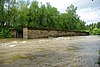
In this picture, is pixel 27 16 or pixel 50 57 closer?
pixel 50 57

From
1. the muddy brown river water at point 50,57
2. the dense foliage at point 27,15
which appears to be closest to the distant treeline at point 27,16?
the dense foliage at point 27,15

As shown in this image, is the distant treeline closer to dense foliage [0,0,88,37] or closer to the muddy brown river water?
dense foliage [0,0,88,37]

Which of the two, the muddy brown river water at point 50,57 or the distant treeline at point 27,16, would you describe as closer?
the muddy brown river water at point 50,57

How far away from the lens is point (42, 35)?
52.3 m

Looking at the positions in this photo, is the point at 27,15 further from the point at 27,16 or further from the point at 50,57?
the point at 50,57

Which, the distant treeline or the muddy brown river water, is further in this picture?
the distant treeline

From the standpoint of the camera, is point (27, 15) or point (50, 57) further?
point (27, 15)

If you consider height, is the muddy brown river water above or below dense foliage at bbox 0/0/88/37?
below

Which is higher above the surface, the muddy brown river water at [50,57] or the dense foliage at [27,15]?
the dense foliage at [27,15]

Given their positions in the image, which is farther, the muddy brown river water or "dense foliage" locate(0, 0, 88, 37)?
"dense foliage" locate(0, 0, 88, 37)

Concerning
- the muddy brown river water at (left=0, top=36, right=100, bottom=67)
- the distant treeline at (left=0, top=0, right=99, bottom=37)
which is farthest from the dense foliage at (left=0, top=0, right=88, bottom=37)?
the muddy brown river water at (left=0, top=36, right=100, bottom=67)

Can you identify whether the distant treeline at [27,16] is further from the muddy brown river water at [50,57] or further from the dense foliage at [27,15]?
the muddy brown river water at [50,57]

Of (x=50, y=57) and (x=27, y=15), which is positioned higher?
A: (x=27, y=15)

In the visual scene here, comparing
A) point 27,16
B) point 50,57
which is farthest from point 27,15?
point 50,57
